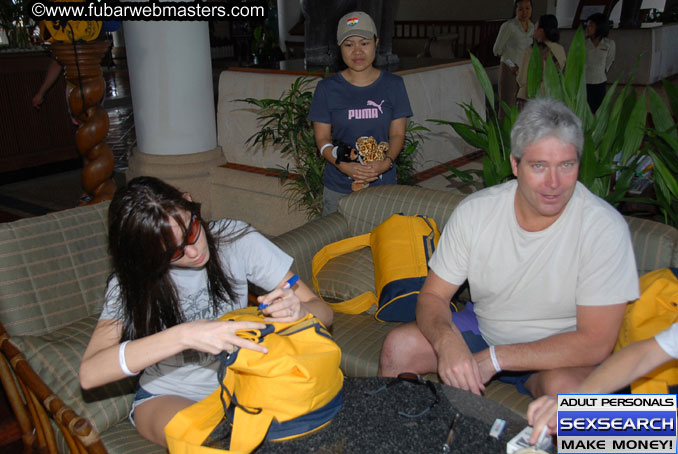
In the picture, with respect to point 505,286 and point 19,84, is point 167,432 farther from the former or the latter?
point 19,84

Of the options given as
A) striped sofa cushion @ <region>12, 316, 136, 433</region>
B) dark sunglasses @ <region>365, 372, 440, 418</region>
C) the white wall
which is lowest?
striped sofa cushion @ <region>12, 316, 136, 433</region>

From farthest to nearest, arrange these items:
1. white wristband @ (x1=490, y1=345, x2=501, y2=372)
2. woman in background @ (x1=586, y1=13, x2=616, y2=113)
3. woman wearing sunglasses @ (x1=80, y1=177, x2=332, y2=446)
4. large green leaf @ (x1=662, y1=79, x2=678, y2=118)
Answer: woman in background @ (x1=586, y1=13, x2=616, y2=113)
large green leaf @ (x1=662, y1=79, x2=678, y2=118)
white wristband @ (x1=490, y1=345, x2=501, y2=372)
woman wearing sunglasses @ (x1=80, y1=177, x2=332, y2=446)

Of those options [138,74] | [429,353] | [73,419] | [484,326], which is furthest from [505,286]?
[138,74]

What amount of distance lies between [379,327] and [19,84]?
16.9ft

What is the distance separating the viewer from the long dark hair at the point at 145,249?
4.77 feet

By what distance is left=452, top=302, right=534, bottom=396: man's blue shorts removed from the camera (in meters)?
1.91

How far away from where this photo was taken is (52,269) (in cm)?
Answer: 215

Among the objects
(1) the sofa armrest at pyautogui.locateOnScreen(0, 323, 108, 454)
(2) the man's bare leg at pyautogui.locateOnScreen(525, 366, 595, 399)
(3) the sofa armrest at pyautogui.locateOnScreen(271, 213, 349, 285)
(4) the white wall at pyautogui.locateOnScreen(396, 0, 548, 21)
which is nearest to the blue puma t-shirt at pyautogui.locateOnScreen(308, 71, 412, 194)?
(3) the sofa armrest at pyautogui.locateOnScreen(271, 213, 349, 285)

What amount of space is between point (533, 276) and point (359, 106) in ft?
4.61

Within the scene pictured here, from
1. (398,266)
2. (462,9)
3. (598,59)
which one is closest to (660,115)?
(398,266)

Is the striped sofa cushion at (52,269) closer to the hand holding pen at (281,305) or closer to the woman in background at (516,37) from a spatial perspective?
the hand holding pen at (281,305)

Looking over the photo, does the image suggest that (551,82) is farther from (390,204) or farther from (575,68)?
(390,204)

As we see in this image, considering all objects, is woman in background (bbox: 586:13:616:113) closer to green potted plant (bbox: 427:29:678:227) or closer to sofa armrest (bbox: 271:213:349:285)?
green potted plant (bbox: 427:29:678:227)

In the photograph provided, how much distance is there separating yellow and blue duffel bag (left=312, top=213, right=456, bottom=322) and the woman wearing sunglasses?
1.97ft
